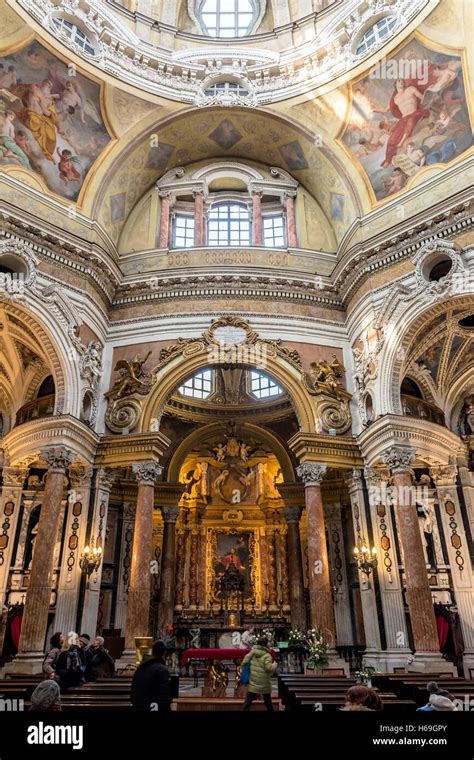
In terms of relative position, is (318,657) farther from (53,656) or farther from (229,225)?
(229,225)

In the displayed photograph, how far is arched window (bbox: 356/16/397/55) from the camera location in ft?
61.1

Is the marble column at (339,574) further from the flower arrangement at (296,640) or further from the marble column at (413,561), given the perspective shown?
the marble column at (413,561)

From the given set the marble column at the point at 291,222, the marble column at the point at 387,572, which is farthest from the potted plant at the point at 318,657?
the marble column at the point at 291,222

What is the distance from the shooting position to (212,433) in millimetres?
25547

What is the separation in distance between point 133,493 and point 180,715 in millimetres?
19163

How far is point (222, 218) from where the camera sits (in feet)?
73.6

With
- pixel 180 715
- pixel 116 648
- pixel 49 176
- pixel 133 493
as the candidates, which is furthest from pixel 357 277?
pixel 180 715

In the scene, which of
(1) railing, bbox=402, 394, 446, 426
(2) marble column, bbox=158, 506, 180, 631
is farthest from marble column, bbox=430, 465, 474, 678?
(2) marble column, bbox=158, 506, 180, 631

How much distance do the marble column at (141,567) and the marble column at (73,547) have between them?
1501mm

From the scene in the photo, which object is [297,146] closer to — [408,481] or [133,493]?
[408,481]

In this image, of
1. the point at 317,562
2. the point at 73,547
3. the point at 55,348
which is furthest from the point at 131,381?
the point at 317,562

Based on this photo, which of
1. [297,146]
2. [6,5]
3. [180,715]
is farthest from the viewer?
[297,146]

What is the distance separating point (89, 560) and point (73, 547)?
0.75 meters

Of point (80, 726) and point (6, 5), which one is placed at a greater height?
point (6, 5)
